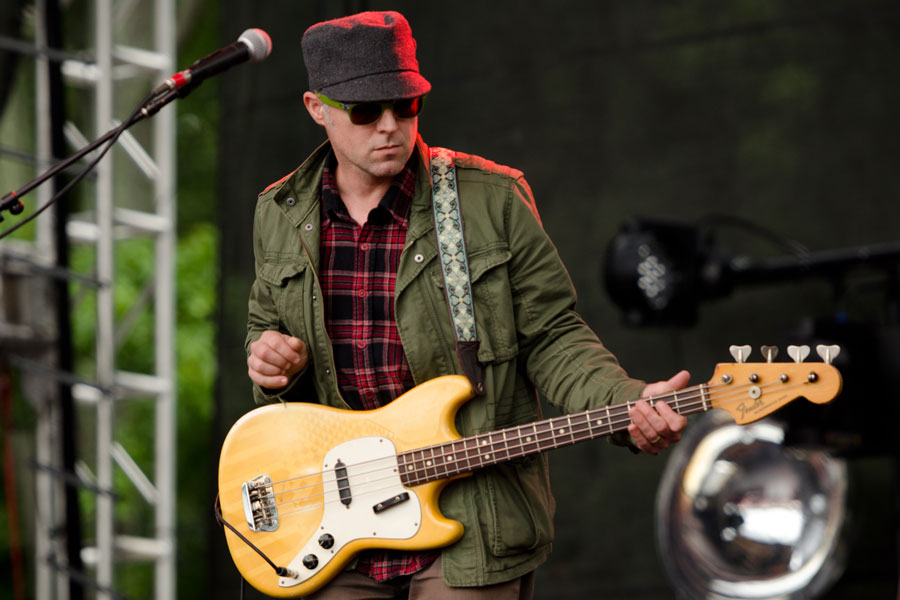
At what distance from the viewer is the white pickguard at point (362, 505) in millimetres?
2334

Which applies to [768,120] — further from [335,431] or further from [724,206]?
[335,431]

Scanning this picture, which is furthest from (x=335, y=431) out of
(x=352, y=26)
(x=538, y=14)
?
(x=538, y=14)

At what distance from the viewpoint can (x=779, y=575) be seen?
4023 mm

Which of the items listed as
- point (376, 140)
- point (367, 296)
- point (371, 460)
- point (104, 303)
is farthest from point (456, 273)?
point (104, 303)

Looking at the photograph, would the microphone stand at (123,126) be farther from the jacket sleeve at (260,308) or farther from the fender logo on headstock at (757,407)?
the fender logo on headstock at (757,407)

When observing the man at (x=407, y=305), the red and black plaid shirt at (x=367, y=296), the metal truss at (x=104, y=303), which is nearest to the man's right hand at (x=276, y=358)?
the man at (x=407, y=305)

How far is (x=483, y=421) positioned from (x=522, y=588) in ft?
1.39

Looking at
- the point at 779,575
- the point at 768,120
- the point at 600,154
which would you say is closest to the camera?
the point at 779,575

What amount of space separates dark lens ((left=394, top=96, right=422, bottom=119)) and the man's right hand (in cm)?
55

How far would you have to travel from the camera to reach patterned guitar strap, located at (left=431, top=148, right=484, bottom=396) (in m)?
2.34

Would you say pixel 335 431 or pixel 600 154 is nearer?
pixel 335 431

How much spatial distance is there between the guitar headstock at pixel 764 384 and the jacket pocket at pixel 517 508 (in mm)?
459

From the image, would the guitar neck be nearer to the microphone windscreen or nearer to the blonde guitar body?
the blonde guitar body

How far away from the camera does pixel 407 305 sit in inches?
94.1
